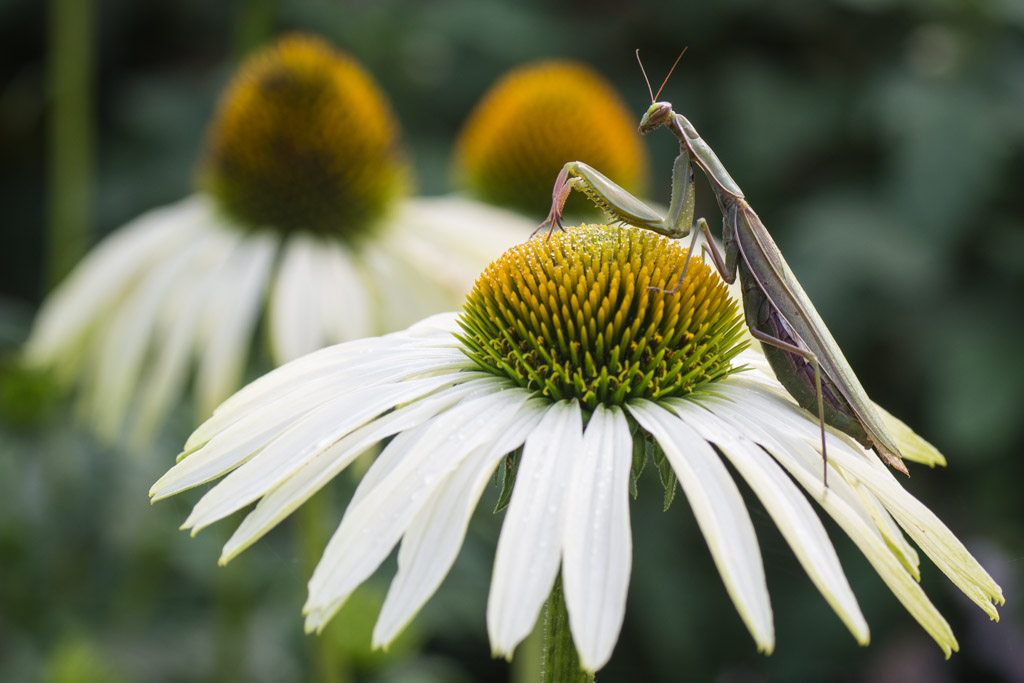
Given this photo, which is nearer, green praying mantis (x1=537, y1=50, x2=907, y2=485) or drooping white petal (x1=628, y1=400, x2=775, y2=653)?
drooping white petal (x1=628, y1=400, x2=775, y2=653)

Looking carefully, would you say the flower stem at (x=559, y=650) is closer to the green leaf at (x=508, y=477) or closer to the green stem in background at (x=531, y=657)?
the green leaf at (x=508, y=477)

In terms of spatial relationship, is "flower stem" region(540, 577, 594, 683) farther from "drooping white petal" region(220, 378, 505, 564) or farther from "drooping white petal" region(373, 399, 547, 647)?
"drooping white petal" region(220, 378, 505, 564)

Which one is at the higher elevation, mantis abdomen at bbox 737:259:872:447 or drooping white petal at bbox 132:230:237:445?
mantis abdomen at bbox 737:259:872:447

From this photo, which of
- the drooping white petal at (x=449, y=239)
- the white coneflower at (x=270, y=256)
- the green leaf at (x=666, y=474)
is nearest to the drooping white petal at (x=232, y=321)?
the white coneflower at (x=270, y=256)

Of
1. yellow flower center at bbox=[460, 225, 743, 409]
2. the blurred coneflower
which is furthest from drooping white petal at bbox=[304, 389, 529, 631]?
the blurred coneflower

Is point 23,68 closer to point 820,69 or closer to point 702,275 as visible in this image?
point 820,69

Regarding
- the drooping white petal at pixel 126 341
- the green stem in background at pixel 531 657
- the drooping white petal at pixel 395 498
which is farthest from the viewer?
the drooping white petal at pixel 126 341

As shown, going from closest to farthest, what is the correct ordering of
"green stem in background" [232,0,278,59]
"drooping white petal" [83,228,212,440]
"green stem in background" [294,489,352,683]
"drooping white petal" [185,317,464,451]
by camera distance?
"drooping white petal" [185,317,464,451], "green stem in background" [294,489,352,683], "drooping white petal" [83,228,212,440], "green stem in background" [232,0,278,59]

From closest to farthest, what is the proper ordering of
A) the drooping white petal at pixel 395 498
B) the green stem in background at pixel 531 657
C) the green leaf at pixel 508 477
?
the drooping white petal at pixel 395 498 → the green leaf at pixel 508 477 → the green stem in background at pixel 531 657
